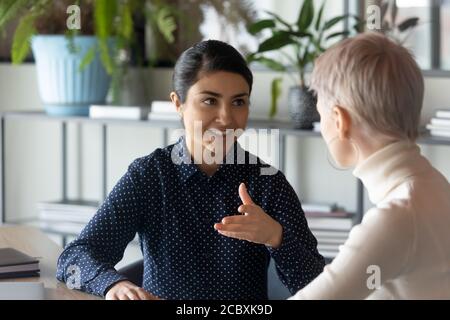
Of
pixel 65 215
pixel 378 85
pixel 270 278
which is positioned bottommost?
pixel 65 215

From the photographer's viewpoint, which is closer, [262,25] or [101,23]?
[262,25]

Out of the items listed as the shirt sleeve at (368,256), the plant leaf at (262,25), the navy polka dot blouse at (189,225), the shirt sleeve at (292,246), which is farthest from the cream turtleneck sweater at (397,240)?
the plant leaf at (262,25)

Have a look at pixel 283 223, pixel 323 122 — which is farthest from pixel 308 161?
pixel 323 122

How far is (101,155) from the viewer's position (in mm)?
4293

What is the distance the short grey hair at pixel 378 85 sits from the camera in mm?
1340

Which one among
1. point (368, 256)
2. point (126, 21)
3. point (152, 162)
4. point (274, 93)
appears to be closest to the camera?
point (368, 256)

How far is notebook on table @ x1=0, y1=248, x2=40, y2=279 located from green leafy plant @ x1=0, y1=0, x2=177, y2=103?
1.86 m

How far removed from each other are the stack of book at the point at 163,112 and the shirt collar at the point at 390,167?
2.29 meters

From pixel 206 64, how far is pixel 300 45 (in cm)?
155

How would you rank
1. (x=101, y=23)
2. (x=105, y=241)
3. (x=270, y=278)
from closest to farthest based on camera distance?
(x=105, y=241) < (x=270, y=278) < (x=101, y=23)

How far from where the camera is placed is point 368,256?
126cm

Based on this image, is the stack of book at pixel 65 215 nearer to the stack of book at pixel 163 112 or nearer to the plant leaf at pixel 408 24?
the stack of book at pixel 163 112

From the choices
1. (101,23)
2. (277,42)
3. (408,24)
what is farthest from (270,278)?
(101,23)

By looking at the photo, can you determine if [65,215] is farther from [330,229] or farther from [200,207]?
[200,207]
